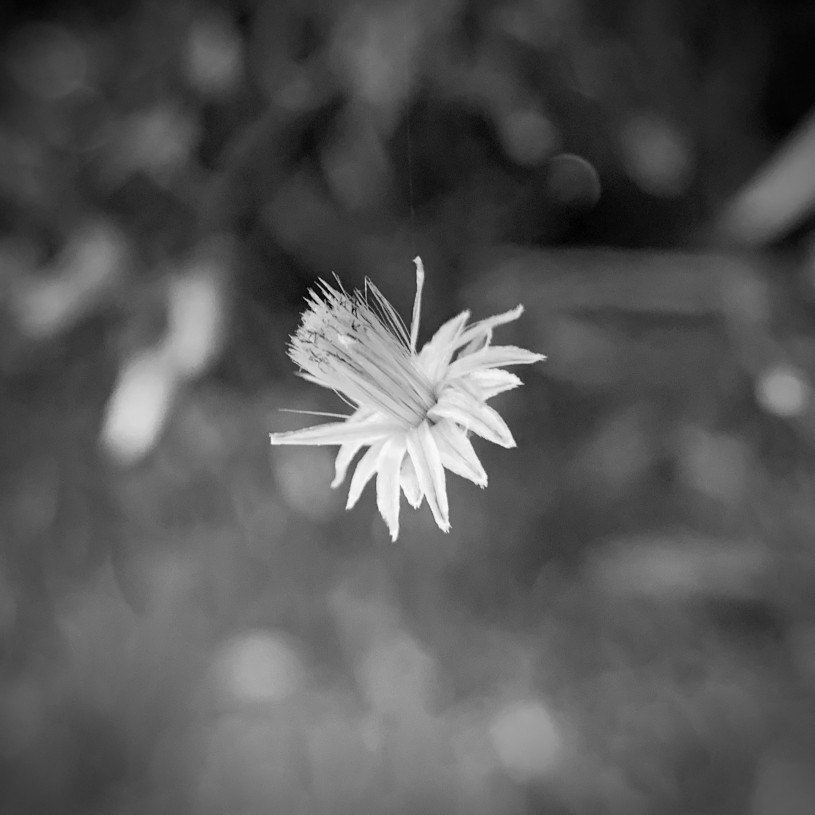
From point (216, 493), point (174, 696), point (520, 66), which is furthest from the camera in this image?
point (174, 696)

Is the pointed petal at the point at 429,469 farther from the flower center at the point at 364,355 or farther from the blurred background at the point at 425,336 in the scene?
the blurred background at the point at 425,336

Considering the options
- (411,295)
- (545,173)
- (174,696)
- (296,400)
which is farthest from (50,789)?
(545,173)

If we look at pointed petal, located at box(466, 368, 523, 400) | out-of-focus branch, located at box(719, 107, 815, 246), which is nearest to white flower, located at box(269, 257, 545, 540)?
pointed petal, located at box(466, 368, 523, 400)

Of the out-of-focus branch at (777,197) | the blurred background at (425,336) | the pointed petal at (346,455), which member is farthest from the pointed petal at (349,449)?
the out-of-focus branch at (777,197)

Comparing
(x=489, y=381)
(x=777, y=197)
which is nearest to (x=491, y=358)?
(x=489, y=381)

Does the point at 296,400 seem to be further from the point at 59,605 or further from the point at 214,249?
the point at 59,605

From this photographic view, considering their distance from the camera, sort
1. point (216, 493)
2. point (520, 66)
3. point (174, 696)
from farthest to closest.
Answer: point (174, 696), point (216, 493), point (520, 66)
